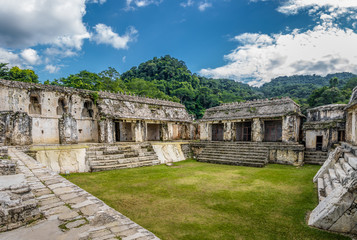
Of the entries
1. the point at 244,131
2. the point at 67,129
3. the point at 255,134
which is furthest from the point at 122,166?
the point at 244,131

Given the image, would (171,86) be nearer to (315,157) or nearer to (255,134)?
(255,134)

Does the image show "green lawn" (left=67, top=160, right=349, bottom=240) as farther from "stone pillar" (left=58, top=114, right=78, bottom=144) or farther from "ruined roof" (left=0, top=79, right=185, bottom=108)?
"ruined roof" (left=0, top=79, right=185, bottom=108)

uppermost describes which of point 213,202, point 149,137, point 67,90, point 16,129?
point 67,90

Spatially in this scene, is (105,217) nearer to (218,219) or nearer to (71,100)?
(218,219)

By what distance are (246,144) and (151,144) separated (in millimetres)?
7085

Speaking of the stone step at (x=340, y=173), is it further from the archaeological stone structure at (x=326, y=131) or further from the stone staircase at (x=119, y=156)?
the stone staircase at (x=119, y=156)

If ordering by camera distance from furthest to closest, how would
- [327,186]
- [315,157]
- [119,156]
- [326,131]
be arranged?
1. [326,131]
2. [315,157]
3. [119,156]
4. [327,186]

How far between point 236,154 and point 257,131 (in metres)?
3.12

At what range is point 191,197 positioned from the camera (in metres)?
6.40

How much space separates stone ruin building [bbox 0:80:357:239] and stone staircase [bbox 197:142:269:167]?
0.20 ft

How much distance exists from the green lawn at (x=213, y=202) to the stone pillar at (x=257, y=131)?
5797 mm

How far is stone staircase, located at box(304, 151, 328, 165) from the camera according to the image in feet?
41.7

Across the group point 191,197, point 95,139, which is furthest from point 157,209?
point 95,139

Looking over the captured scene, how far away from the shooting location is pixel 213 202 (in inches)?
234
